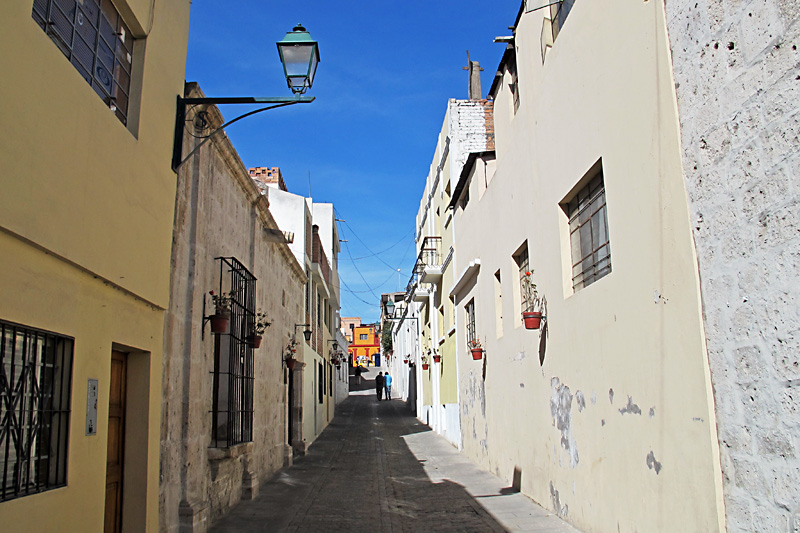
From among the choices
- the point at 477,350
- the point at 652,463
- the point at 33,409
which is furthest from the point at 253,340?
the point at 652,463

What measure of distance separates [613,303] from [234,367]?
4.75 meters

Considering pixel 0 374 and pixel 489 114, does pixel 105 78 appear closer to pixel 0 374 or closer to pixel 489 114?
pixel 0 374

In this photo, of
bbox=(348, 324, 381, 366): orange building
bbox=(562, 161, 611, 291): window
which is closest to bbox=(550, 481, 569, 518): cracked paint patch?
bbox=(562, 161, 611, 291): window

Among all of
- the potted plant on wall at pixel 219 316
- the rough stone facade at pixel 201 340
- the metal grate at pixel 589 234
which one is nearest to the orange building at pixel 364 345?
the rough stone facade at pixel 201 340

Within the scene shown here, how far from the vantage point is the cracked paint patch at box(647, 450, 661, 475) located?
16.1 ft

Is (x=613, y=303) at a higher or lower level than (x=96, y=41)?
lower

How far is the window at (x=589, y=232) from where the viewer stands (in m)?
6.27

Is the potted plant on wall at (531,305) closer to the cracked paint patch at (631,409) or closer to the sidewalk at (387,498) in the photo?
the sidewalk at (387,498)

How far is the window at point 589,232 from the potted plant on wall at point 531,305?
2.65 feet

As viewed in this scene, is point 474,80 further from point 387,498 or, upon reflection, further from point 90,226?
point 90,226

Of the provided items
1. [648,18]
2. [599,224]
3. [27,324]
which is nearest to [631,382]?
[599,224]

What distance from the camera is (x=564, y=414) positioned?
7211 millimetres

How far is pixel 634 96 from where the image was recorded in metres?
5.13

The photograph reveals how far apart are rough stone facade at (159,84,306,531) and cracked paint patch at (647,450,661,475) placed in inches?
162
